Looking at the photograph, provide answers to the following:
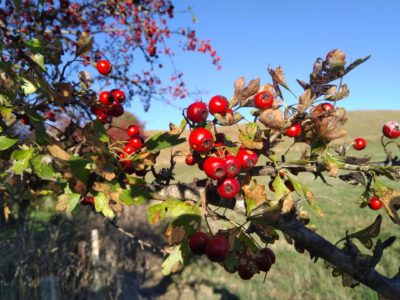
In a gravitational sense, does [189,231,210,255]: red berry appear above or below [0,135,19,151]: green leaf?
below

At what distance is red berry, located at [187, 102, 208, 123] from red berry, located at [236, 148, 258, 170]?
0.18 meters

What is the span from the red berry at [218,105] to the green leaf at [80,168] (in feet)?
1.68

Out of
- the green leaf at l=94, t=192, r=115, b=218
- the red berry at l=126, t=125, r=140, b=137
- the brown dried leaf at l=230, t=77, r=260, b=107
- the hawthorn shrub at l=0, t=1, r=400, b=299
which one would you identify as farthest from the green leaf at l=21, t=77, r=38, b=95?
the brown dried leaf at l=230, t=77, r=260, b=107

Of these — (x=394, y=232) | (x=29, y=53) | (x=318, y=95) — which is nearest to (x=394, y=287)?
(x=318, y=95)

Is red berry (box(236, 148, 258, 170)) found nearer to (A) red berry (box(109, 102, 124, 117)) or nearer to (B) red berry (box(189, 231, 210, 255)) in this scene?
(B) red berry (box(189, 231, 210, 255))

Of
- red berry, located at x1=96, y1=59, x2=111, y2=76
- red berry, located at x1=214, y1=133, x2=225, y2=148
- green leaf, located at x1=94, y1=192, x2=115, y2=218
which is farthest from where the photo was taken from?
red berry, located at x1=96, y1=59, x2=111, y2=76

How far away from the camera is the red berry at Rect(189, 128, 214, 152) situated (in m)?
1.29

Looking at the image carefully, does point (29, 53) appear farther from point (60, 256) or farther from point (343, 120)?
point (60, 256)

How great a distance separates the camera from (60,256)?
6.76m

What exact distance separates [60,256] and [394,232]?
7.07 metres

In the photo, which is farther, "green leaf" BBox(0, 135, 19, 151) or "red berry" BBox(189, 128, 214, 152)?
"green leaf" BBox(0, 135, 19, 151)

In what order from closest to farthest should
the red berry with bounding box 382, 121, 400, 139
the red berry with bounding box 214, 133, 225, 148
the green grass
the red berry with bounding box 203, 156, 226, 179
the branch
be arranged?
the red berry with bounding box 203, 156, 226, 179 → the branch → the red berry with bounding box 214, 133, 225, 148 → the red berry with bounding box 382, 121, 400, 139 → the green grass

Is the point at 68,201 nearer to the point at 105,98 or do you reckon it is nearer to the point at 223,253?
the point at 105,98

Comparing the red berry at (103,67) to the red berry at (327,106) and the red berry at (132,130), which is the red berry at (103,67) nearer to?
the red berry at (132,130)
